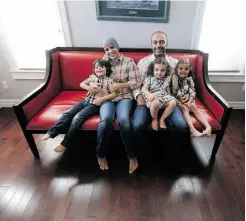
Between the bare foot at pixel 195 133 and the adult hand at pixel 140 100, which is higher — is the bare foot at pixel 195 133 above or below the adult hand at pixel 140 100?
below

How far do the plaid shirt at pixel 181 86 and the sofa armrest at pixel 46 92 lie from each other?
1.19 meters

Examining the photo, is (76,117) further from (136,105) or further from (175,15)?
(175,15)

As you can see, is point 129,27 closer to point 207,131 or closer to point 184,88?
point 184,88

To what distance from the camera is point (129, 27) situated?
1989 millimetres

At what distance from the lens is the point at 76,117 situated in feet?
4.70

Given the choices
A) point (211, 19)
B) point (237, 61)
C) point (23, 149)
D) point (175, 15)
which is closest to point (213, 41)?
point (211, 19)

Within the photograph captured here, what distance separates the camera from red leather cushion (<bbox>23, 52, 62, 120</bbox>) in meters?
1.48

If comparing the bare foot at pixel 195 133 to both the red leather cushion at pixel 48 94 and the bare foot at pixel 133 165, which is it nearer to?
the bare foot at pixel 133 165

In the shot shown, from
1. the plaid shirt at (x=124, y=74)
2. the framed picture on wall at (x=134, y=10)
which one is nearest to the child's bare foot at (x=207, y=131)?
the plaid shirt at (x=124, y=74)

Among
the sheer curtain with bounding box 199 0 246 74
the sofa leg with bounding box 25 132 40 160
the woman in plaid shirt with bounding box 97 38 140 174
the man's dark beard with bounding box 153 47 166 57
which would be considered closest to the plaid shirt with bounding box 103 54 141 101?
the woman in plaid shirt with bounding box 97 38 140 174

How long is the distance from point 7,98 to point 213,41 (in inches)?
111

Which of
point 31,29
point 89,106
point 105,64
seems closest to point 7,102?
point 31,29

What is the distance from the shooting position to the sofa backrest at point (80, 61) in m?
1.91

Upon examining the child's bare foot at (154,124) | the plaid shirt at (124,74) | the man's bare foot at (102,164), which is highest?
the plaid shirt at (124,74)
